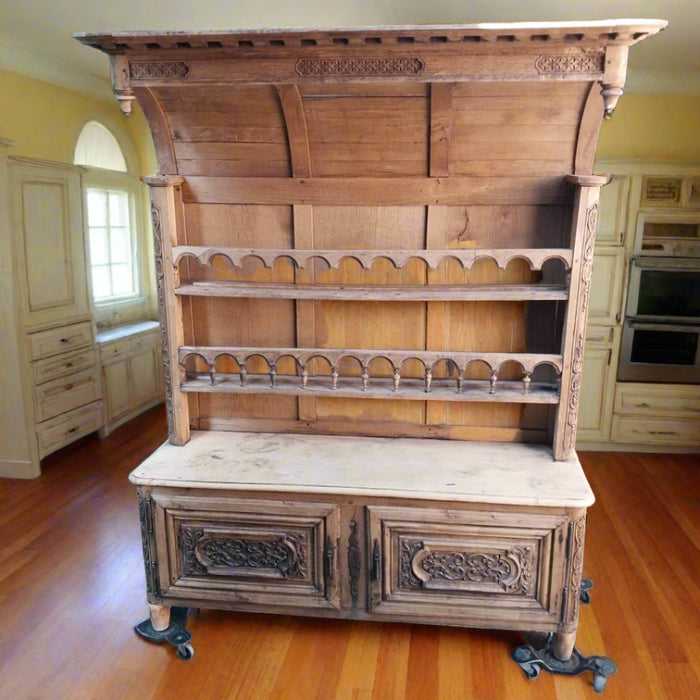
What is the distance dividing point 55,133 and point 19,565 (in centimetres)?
286

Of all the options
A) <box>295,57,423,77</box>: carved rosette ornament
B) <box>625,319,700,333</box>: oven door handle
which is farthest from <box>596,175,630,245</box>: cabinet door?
<box>295,57,423,77</box>: carved rosette ornament

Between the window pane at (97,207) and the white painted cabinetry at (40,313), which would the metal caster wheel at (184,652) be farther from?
the window pane at (97,207)

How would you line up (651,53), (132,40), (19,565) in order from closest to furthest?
1. (132,40)
2. (19,565)
3. (651,53)

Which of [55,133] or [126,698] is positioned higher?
[55,133]

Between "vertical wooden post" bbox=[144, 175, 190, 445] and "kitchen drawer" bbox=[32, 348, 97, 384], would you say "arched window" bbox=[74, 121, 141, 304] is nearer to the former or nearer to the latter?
"kitchen drawer" bbox=[32, 348, 97, 384]

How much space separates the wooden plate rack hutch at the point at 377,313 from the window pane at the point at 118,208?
2779 mm

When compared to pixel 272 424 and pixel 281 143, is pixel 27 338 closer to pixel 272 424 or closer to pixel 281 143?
pixel 272 424

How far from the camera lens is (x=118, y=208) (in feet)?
16.1

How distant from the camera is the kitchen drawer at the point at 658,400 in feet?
13.3

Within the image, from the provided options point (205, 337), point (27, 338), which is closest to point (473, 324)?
point (205, 337)

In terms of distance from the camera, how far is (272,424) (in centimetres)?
254

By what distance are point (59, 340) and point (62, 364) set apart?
0.16 metres

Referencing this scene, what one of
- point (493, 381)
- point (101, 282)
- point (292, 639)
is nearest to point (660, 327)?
point (493, 381)

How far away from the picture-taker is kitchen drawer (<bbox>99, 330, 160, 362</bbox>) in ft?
14.2
